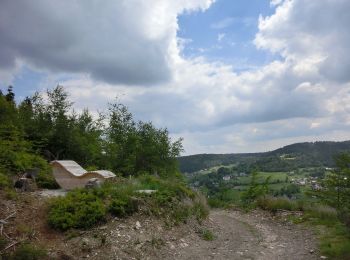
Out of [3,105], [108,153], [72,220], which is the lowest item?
[72,220]

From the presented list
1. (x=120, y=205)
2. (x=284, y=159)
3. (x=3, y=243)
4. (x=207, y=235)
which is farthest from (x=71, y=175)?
(x=284, y=159)

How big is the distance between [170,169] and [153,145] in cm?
245

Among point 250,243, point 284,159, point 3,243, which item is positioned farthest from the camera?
point 284,159

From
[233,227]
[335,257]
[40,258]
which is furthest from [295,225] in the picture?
[40,258]

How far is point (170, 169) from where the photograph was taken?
106 feet

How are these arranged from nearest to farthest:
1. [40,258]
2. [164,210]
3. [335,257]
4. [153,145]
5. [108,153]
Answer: [40,258], [335,257], [164,210], [108,153], [153,145]

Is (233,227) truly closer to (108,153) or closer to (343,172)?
(343,172)

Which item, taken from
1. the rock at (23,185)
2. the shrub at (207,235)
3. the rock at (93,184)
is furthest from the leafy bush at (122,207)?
the rock at (23,185)

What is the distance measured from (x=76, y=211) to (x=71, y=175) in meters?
5.02

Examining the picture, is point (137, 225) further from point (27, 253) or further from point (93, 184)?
point (27, 253)

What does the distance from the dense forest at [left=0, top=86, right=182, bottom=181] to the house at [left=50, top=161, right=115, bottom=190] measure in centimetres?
168

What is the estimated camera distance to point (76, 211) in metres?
11.2

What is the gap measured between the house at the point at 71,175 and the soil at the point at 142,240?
2.34m

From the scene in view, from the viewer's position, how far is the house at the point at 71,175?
15713mm
